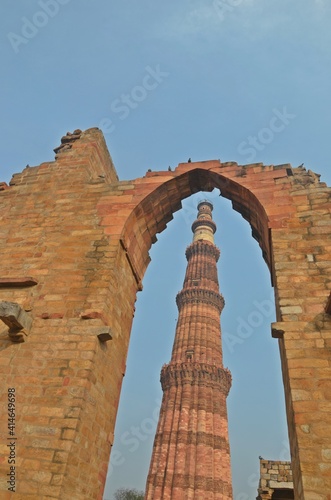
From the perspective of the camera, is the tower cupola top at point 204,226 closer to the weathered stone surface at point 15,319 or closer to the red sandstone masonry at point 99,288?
the red sandstone masonry at point 99,288

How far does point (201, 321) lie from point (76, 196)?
50.2ft

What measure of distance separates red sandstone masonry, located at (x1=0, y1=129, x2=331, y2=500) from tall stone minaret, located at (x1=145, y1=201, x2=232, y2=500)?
11.6m

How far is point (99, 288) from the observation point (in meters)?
5.28

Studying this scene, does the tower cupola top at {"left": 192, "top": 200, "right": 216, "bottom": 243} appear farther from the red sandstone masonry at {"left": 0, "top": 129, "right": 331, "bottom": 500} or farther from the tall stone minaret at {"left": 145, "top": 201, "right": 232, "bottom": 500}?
the red sandstone masonry at {"left": 0, "top": 129, "right": 331, "bottom": 500}

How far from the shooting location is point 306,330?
439cm

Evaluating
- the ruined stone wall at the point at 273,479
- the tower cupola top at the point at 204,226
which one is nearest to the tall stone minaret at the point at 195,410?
the tower cupola top at the point at 204,226

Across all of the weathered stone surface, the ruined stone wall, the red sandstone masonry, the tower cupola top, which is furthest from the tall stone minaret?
the weathered stone surface

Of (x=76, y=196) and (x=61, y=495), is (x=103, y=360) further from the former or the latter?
(x=76, y=196)

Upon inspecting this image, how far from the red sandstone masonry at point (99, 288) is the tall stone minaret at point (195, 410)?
1157cm

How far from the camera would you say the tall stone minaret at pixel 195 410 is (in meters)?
15.1

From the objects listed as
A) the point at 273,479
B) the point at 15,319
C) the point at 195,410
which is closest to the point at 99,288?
the point at 15,319

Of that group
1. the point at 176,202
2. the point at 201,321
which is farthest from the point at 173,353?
the point at 176,202

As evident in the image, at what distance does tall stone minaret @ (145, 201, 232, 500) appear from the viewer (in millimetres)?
15102

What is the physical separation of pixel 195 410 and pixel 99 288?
13.7 meters
